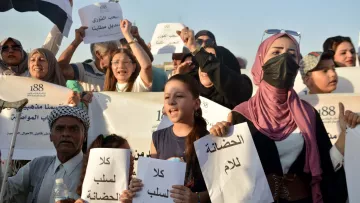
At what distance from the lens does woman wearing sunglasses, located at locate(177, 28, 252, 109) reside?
213 inches

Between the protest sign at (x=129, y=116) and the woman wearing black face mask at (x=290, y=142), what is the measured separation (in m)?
1.91

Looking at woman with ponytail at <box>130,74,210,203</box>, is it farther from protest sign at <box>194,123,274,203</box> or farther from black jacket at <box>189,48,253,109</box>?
black jacket at <box>189,48,253,109</box>

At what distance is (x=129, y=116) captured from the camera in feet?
22.3

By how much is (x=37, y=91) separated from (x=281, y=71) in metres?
3.28

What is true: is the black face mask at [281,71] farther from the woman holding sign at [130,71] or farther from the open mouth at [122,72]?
the open mouth at [122,72]

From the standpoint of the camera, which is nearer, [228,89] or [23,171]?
[23,171]

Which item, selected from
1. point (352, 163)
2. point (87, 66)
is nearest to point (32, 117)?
point (87, 66)

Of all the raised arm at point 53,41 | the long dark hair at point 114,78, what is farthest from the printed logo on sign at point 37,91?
the raised arm at point 53,41

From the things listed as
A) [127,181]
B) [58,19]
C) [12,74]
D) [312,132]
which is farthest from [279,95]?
[12,74]

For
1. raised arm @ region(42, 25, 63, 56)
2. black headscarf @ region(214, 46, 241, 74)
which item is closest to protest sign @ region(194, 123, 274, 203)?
black headscarf @ region(214, 46, 241, 74)

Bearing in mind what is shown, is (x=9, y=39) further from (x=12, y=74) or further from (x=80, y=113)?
(x=80, y=113)

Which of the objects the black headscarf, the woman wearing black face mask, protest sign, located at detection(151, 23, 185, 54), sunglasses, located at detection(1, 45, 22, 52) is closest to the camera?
the woman wearing black face mask

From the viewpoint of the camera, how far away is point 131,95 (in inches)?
267

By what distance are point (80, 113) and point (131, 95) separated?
1.92 m
